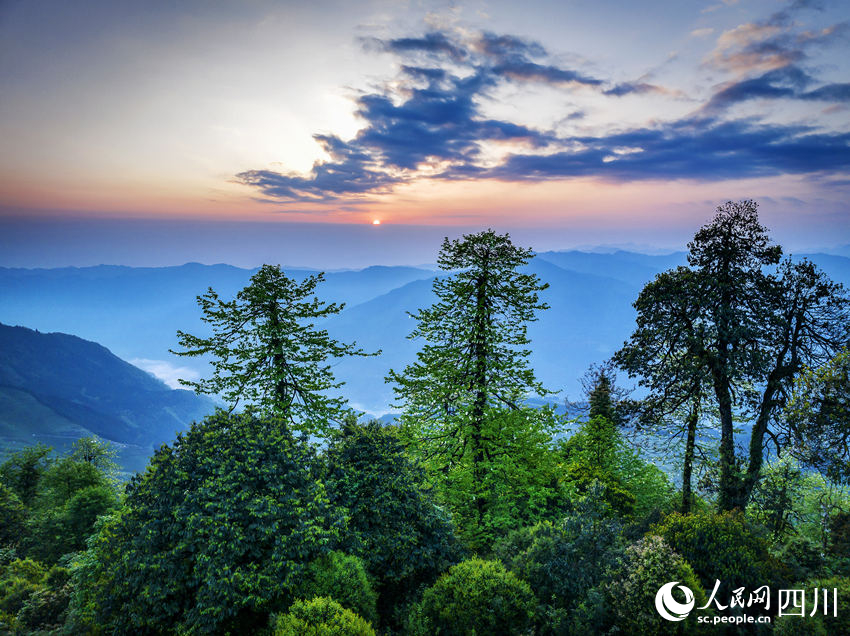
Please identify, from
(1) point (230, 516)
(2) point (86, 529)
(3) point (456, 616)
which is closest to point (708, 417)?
(3) point (456, 616)

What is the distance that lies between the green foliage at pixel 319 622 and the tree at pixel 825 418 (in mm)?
14295

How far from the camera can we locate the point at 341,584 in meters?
10.6

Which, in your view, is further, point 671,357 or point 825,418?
point 671,357

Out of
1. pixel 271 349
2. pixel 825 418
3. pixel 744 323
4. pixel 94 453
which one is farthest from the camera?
pixel 94 453

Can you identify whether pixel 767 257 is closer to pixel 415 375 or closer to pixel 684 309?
pixel 684 309

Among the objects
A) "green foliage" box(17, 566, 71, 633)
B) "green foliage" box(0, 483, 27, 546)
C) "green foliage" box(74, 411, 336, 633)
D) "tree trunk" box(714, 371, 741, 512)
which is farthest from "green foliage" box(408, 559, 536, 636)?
"green foliage" box(0, 483, 27, 546)

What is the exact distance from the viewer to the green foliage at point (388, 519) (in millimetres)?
12633

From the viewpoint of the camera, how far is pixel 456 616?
33.1ft

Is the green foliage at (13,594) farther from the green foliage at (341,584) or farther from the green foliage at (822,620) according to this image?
the green foliage at (822,620)

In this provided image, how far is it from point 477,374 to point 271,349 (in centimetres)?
961

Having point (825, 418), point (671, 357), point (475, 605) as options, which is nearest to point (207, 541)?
point (475, 605)

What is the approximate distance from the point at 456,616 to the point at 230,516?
614cm

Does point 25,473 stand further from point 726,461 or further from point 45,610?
point 726,461

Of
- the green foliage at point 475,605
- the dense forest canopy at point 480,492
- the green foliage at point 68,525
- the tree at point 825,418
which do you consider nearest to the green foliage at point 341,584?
the dense forest canopy at point 480,492
